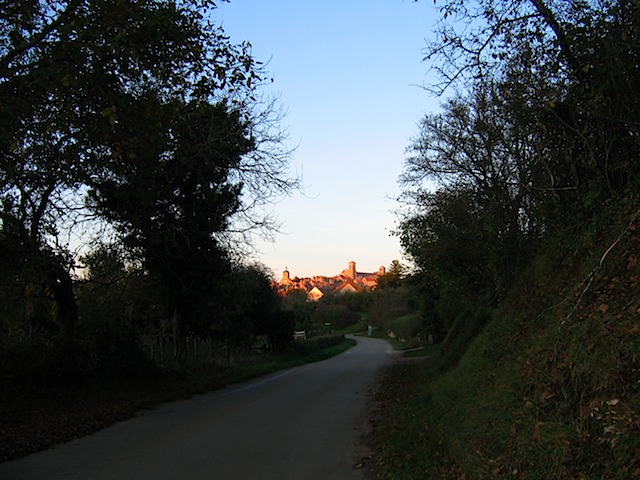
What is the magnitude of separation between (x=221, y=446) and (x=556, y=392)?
561cm

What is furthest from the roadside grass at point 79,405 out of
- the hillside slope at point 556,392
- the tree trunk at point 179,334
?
the hillside slope at point 556,392

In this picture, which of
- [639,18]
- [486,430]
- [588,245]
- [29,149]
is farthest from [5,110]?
[588,245]

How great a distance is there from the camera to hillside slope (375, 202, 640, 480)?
15.6 feet

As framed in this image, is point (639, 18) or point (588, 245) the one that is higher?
point (639, 18)

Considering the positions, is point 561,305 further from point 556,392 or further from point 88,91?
point 88,91

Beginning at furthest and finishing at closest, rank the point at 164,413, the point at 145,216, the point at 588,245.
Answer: the point at 145,216
the point at 164,413
the point at 588,245

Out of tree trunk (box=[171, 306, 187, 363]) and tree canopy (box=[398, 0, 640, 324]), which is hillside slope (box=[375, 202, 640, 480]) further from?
tree trunk (box=[171, 306, 187, 363])

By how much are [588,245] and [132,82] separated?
8.26 metres

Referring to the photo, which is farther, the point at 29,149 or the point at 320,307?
the point at 320,307

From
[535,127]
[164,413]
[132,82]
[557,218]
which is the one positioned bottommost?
[164,413]

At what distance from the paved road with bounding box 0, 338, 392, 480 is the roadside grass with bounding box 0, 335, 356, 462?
415mm

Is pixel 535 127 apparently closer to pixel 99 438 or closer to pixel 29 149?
pixel 29 149

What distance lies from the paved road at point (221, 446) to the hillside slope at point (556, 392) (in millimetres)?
1062

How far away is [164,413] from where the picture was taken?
13.4 meters
